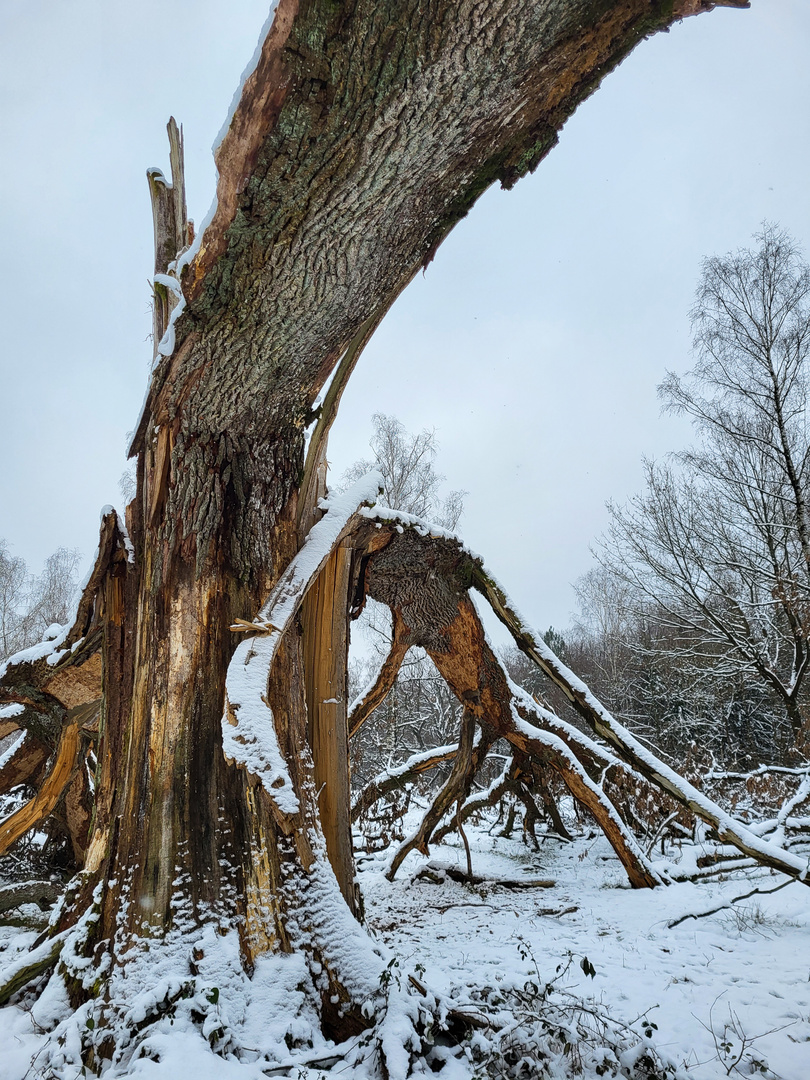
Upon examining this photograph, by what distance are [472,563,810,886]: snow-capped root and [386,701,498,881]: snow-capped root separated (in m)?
1.24

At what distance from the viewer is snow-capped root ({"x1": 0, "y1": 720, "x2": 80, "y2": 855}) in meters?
3.67

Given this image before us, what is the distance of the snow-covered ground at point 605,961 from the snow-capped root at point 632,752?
0.39 metres

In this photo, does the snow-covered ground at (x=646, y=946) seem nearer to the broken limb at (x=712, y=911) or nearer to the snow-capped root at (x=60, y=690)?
the broken limb at (x=712, y=911)

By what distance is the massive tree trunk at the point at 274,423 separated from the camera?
1.63 m

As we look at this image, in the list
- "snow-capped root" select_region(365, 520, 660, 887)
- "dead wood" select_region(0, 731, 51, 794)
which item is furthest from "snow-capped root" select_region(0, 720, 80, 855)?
"snow-capped root" select_region(365, 520, 660, 887)

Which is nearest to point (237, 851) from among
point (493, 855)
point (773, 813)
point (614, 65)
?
point (614, 65)

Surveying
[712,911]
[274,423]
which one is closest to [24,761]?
[274,423]

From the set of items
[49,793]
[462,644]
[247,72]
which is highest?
[247,72]

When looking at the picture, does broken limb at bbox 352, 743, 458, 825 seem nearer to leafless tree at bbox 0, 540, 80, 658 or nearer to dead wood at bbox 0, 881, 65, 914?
dead wood at bbox 0, 881, 65, 914

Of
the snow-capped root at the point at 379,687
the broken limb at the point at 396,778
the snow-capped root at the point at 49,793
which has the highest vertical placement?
the snow-capped root at the point at 379,687

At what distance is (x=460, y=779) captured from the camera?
5.00 metres

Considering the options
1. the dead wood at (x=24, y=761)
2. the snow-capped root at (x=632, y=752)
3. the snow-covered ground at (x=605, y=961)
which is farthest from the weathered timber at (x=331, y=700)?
the dead wood at (x=24, y=761)

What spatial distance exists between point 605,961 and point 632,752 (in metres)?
1.21

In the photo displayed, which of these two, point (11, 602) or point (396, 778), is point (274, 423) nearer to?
point (396, 778)
